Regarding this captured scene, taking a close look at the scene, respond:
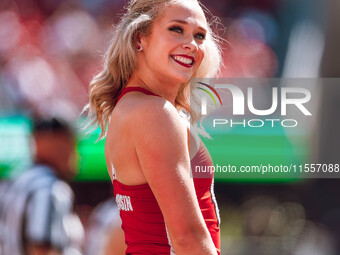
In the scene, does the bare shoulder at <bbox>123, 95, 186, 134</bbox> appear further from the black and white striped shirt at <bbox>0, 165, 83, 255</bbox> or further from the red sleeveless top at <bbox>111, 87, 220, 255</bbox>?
the black and white striped shirt at <bbox>0, 165, 83, 255</bbox>

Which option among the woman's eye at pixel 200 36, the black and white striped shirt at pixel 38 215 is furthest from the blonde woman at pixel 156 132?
the black and white striped shirt at pixel 38 215

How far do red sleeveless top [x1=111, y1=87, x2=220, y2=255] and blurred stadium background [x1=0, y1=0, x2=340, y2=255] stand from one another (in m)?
2.57

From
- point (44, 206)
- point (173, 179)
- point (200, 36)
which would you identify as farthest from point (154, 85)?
point (44, 206)

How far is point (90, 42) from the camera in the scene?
462 centimetres

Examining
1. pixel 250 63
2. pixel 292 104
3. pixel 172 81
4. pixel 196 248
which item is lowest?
pixel 196 248

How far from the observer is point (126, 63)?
6.35 ft

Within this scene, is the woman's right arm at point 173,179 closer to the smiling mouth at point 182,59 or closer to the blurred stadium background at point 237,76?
the smiling mouth at point 182,59

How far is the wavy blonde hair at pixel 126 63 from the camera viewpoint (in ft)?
6.25

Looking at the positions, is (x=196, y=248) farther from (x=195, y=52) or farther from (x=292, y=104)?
(x=292, y=104)

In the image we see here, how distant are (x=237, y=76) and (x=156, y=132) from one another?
3155 millimetres

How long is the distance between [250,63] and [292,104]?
47 centimetres

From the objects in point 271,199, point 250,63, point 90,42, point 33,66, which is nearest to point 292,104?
point 250,63

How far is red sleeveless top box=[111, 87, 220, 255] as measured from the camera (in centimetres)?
173

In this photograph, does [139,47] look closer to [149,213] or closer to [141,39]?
[141,39]
